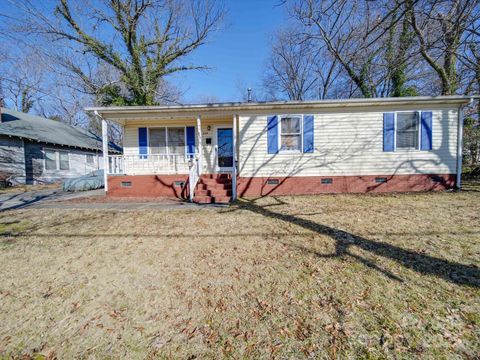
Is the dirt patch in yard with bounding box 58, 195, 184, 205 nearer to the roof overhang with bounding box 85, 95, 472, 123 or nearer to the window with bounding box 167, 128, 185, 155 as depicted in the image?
the window with bounding box 167, 128, 185, 155

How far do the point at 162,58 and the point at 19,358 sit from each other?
18.9 meters

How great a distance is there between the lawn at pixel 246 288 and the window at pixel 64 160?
1264 cm

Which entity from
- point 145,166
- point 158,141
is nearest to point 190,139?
point 158,141

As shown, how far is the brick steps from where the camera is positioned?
7.41 m

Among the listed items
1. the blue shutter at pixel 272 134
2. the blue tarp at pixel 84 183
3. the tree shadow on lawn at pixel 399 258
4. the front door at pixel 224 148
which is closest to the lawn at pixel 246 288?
the tree shadow on lawn at pixel 399 258

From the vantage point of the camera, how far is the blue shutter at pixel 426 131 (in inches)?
310

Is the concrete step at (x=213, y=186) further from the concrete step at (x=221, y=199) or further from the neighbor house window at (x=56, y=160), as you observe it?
the neighbor house window at (x=56, y=160)

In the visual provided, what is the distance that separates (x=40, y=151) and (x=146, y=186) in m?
10.7

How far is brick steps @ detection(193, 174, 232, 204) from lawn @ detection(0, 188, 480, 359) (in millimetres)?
2297

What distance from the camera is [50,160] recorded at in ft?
47.6

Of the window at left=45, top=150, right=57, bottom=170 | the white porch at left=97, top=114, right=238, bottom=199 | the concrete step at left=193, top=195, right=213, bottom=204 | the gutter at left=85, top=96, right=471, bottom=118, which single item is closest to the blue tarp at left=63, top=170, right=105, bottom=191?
the white porch at left=97, top=114, right=238, bottom=199

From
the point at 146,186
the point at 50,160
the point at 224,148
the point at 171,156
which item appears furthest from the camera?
the point at 50,160

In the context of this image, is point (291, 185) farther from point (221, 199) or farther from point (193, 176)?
point (193, 176)

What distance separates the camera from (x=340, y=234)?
419 centimetres
